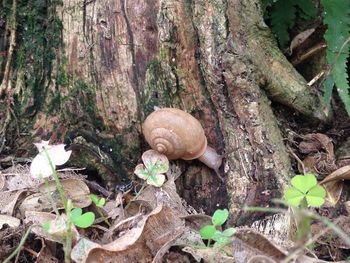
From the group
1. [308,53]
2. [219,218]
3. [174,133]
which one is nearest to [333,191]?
[219,218]

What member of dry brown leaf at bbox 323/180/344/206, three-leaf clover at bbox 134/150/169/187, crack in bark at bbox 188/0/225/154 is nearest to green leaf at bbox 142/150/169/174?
three-leaf clover at bbox 134/150/169/187

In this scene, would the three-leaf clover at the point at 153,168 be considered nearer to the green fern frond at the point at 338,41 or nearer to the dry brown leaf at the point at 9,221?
the dry brown leaf at the point at 9,221

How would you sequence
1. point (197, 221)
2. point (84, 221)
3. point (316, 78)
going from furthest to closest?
point (316, 78) → point (197, 221) → point (84, 221)

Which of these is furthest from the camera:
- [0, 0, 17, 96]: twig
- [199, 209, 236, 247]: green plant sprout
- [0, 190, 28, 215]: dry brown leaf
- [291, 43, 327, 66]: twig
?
[291, 43, 327, 66]: twig

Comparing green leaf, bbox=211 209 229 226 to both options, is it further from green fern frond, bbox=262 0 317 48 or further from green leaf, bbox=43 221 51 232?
green fern frond, bbox=262 0 317 48

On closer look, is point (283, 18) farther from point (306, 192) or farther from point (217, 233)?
point (217, 233)

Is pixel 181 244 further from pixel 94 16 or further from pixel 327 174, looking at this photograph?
pixel 94 16

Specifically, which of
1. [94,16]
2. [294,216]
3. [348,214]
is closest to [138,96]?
[94,16]
